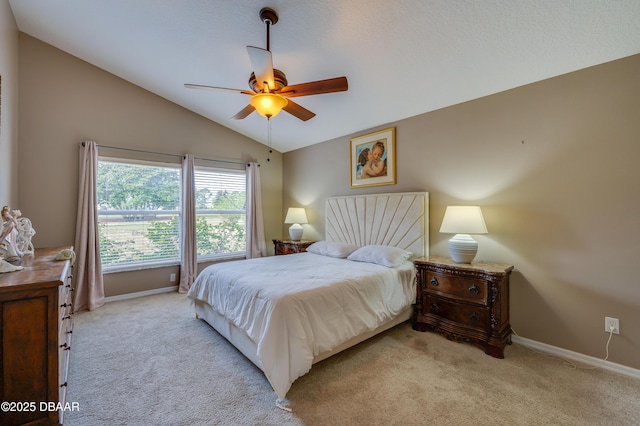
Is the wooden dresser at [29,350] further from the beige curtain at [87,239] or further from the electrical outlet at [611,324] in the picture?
the electrical outlet at [611,324]

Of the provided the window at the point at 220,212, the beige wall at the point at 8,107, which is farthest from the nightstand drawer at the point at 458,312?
the beige wall at the point at 8,107

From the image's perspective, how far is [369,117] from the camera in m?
3.75

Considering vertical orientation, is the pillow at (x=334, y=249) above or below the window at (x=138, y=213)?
below

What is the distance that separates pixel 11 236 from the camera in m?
1.98

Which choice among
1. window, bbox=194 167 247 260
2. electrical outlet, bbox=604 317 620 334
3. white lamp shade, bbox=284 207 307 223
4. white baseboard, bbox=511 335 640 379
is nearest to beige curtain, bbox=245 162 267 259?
window, bbox=194 167 247 260

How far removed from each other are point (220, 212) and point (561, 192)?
469 cm

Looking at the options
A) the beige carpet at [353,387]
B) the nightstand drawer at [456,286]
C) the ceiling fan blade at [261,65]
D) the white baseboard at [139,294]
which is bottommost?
the beige carpet at [353,387]

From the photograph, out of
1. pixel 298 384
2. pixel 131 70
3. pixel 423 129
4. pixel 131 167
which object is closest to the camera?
pixel 298 384

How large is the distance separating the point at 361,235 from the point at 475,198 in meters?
1.61

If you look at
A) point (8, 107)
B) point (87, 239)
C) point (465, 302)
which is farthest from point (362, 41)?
point (87, 239)

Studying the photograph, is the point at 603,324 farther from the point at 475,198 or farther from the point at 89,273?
the point at 89,273

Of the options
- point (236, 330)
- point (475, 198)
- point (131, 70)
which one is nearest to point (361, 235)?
point (475, 198)

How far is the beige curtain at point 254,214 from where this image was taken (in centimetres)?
509

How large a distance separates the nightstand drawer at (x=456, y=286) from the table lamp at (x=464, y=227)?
219 mm
